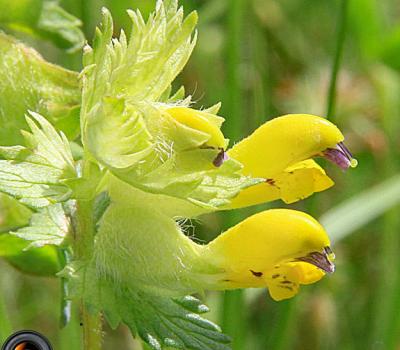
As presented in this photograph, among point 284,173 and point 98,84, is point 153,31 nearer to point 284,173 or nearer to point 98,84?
point 98,84

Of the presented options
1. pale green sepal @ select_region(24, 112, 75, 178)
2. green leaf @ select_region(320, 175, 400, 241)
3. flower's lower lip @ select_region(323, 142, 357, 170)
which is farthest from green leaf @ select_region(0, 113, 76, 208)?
green leaf @ select_region(320, 175, 400, 241)

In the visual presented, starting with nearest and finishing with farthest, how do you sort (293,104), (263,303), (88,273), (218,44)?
1. (88,273)
2. (263,303)
3. (293,104)
4. (218,44)

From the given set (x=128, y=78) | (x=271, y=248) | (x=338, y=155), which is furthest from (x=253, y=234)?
(x=128, y=78)

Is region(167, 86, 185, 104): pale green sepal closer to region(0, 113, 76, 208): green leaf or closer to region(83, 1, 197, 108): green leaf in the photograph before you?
region(83, 1, 197, 108): green leaf

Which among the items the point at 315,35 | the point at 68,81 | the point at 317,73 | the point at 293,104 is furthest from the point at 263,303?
the point at 68,81

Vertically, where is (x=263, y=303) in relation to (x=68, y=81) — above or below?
below

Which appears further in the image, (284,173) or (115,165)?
(284,173)
